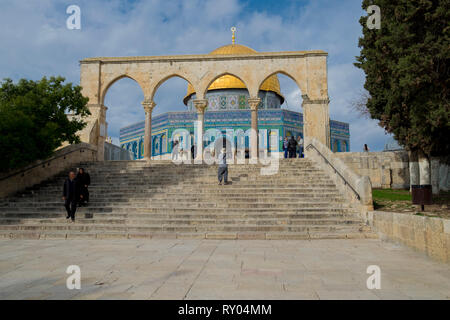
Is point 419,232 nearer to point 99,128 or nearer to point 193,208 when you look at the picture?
point 193,208

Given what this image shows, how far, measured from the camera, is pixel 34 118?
9891 millimetres

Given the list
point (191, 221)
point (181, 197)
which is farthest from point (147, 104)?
point (191, 221)

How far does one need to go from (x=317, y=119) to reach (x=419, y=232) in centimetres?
1079

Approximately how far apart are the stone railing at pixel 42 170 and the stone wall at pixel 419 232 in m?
10.8

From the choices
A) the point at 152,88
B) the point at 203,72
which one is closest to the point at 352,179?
the point at 203,72

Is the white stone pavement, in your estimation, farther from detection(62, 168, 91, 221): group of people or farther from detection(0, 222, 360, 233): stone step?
detection(62, 168, 91, 221): group of people

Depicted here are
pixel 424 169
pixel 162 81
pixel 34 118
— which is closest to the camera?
pixel 34 118

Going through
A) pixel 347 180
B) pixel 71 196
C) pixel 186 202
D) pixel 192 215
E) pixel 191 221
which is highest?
pixel 347 180

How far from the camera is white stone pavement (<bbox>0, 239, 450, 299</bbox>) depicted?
125 inches

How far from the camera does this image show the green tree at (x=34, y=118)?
29.9 ft

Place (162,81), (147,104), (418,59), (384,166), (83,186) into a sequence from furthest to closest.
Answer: (162,81) < (147,104) < (384,166) < (83,186) < (418,59)

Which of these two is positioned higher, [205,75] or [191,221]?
[205,75]

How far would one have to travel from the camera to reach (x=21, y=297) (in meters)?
3.07

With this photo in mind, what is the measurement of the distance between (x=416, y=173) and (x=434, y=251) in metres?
7.79
